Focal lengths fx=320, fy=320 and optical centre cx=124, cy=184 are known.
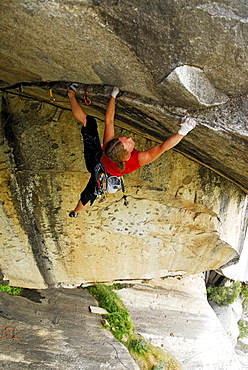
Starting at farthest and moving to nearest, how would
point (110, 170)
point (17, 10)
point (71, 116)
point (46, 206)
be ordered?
point (46, 206) < point (71, 116) < point (110, 170) < point (17, 10)

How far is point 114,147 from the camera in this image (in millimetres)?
2178

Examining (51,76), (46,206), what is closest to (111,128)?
(51,76)

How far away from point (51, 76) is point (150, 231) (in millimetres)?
2489

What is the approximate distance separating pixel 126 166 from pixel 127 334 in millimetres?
3741

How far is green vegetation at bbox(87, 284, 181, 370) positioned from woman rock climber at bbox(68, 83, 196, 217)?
3165mm

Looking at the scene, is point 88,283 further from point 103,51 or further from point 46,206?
point 103,51

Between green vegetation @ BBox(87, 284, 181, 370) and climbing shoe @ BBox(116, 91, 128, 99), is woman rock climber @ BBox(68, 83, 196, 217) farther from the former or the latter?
green vegetation @ BBox(87, 284, 181, 370)

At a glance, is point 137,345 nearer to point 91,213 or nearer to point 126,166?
point 91,213

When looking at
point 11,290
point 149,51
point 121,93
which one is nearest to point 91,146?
point 121,93

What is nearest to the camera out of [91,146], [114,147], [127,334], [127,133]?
[114,147]

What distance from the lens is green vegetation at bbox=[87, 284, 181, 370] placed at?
4879 mm

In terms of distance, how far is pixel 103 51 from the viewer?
1833mm

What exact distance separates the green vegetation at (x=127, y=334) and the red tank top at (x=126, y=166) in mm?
3444

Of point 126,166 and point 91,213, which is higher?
point 126,166
